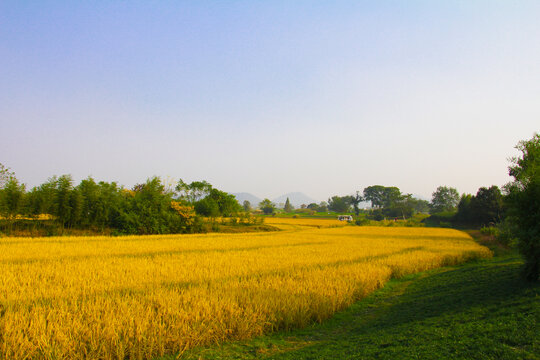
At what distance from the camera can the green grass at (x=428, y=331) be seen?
12.3 feet

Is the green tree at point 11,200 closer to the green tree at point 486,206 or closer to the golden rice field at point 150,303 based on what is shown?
the golden rice field at point 150,303

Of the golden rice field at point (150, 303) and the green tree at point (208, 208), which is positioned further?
the green tree at point (208, 208)

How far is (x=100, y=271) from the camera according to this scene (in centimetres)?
955

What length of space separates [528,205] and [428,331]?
540 centimetres

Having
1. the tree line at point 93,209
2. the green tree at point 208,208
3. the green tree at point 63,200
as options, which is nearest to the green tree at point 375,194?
the green tree at point 208,208

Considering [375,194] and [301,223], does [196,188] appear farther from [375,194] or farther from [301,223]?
[375,194]

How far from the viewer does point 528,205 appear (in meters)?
7.40

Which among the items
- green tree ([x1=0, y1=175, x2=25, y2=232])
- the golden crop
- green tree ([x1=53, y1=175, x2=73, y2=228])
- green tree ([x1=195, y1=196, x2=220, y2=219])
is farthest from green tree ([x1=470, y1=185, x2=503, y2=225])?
green tree ([x1=0, y1=175, x2=25, y2=232])

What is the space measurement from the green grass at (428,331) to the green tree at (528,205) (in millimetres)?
735

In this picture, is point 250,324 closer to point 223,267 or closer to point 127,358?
point 127,358

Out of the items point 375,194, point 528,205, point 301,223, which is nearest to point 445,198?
point 375,194

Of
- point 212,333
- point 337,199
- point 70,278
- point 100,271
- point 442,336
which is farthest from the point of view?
point 337,199

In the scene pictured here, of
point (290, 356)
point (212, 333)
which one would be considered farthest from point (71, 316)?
point (290, 356)

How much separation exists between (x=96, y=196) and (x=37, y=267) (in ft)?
58.3
